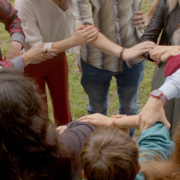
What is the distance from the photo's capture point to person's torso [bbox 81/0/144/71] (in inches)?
65.7

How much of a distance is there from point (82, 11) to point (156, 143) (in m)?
1.19

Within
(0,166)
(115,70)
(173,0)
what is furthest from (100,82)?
(0,166)

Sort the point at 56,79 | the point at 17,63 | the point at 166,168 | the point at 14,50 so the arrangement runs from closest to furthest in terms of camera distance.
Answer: the point at 166,168, the point at 17,63, the point at 14,50, the point at 56,79

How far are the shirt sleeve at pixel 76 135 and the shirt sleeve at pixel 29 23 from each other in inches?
39.6

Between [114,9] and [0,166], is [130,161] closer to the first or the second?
[0,166]

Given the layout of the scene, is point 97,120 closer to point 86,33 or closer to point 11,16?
point 86,33

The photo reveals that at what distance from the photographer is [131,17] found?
70.8 inches

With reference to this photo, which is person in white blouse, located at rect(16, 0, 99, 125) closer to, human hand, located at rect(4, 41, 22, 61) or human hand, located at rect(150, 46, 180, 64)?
human hand, located at rect(4, 41, 22, 61)

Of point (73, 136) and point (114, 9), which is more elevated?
point (114, 9)

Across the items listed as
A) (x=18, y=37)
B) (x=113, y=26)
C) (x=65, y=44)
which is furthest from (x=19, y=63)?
(x=113, y=26)

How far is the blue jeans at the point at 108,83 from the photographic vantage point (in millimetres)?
1998

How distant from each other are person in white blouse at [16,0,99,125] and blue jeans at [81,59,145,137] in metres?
0.27

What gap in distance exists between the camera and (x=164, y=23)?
5.25ft

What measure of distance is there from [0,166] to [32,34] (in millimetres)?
1364
